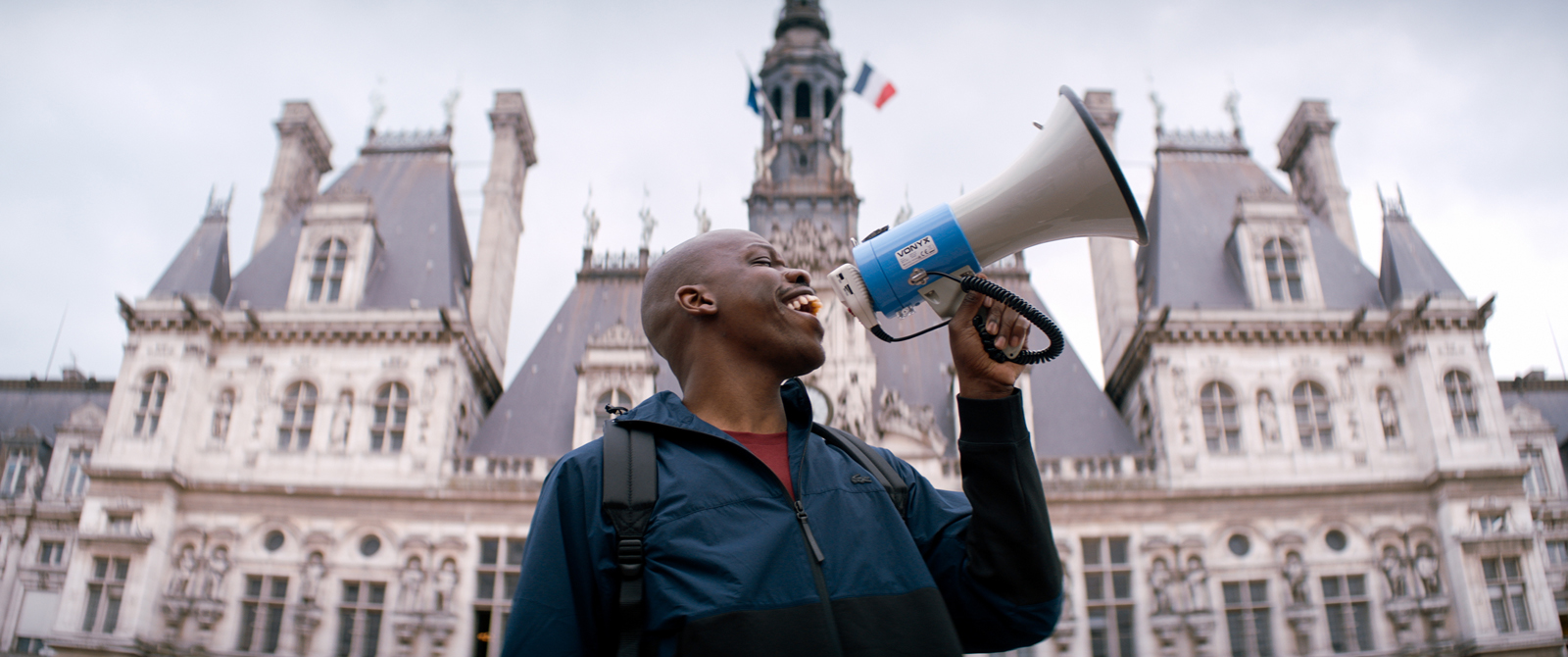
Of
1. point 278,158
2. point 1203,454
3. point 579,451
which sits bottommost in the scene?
point 579,451

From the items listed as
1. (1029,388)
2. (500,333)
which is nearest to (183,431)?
(500,333)

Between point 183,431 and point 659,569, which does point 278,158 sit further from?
point 659,569

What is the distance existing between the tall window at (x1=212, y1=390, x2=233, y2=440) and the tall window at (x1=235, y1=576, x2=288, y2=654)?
363 centimetres

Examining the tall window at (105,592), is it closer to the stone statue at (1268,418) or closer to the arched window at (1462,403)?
the stone statue at (1268,418)

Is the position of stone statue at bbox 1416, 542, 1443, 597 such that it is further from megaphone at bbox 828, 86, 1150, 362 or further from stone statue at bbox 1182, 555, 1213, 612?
megaphone at bbox 828, 86, 1150, 362

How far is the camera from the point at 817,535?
280cm

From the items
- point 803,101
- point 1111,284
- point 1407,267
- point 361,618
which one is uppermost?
point 803,101

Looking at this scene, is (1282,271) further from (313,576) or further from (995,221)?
(995,221)

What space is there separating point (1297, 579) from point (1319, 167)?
1417 cm

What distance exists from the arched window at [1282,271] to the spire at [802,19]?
17907mm

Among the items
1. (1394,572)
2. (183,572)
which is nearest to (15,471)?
(183,572)

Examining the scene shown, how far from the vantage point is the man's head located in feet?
10.7

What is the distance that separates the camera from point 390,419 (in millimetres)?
22797

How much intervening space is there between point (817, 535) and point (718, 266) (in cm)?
104
